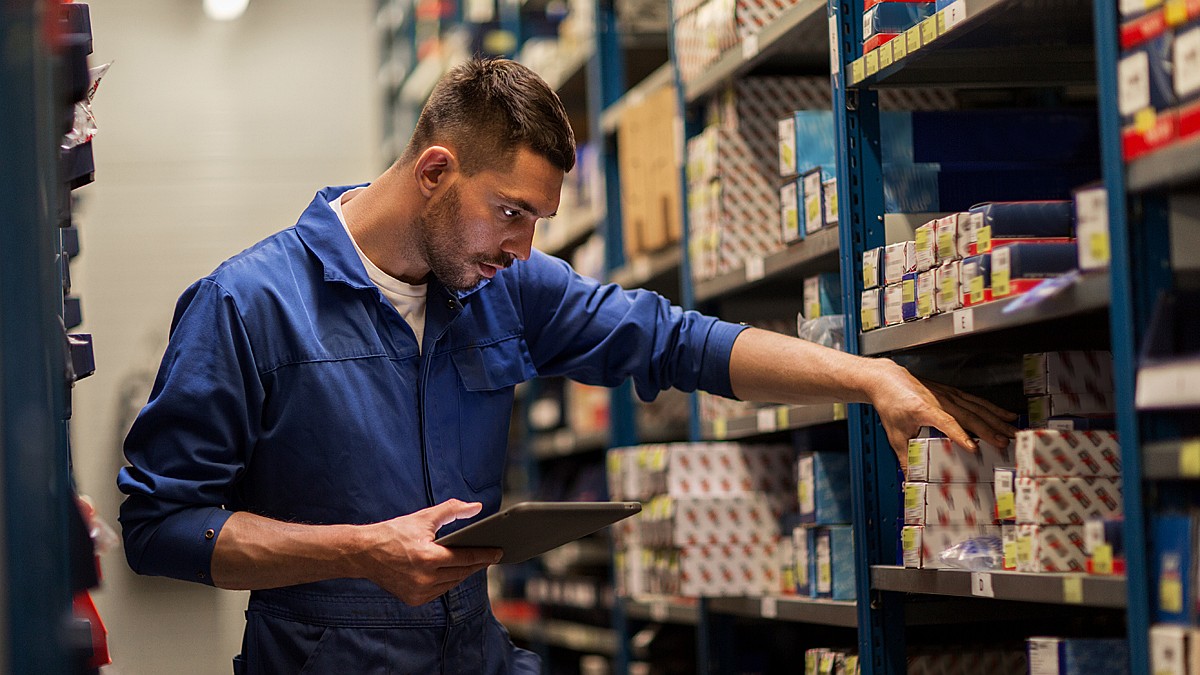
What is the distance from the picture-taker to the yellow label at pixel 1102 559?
2033 mm

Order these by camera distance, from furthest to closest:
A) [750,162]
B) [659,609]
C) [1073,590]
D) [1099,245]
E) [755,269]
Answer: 1. [659,609]
2. [750,162]
3. [755,269]
4. [1073,590]
5. [1099,245]

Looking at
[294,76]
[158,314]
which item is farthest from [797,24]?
[294,76]

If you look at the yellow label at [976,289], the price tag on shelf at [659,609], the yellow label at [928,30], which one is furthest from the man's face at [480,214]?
the price tag on shelf at [659,609]

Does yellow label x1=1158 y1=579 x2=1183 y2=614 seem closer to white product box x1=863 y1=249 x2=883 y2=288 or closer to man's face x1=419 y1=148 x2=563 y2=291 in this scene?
white product box x1=863 y1=249 x2=883 y2=288

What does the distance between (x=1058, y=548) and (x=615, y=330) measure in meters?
1.26

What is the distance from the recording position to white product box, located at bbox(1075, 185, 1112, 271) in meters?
1.97

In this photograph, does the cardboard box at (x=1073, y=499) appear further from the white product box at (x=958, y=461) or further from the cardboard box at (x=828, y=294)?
the cardboard box at (x=828, y=294)

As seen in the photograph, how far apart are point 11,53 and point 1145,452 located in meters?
1.64

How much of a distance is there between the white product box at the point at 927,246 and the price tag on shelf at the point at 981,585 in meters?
0.62

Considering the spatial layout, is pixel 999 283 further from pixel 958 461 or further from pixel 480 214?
pixel 480 214

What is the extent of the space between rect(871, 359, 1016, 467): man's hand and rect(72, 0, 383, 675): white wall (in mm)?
6327

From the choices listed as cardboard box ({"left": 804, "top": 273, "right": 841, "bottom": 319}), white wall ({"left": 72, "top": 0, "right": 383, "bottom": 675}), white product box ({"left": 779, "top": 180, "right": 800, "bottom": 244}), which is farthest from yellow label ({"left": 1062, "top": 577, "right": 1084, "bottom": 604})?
white wall ({"left": 72, "top": 0, "right": 383, "bottom": 675})

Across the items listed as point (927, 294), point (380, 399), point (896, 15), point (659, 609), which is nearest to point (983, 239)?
point (927, 294)

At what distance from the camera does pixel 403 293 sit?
2.87 metres
